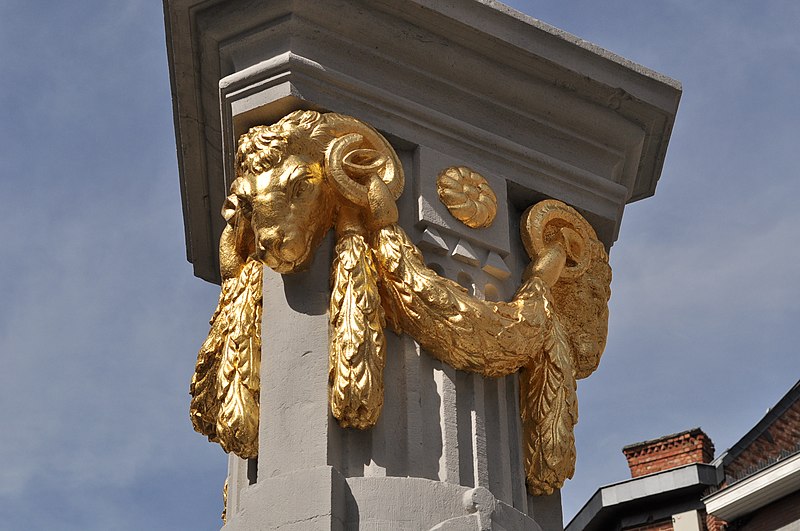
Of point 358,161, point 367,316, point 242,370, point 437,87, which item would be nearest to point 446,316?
point 367,316

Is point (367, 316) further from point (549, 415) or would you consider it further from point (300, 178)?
point (549, 415)

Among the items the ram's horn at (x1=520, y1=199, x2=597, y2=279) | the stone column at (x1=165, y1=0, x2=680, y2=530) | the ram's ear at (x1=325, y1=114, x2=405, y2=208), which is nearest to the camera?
the stone column at (x1=165, y1=0, x2=680, y2=530)

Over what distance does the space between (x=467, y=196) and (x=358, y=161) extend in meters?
0.63

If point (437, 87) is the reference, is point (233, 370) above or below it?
below

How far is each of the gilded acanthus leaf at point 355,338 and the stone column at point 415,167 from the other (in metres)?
0.08

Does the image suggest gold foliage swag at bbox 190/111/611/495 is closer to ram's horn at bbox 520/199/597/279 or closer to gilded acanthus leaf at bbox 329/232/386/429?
gilded acanthus leaf at bbox 329/232/386/429

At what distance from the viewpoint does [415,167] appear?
837 centimetres

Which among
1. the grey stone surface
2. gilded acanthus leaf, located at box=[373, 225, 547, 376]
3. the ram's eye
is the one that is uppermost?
the grey stone surface

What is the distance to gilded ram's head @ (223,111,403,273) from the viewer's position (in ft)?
25.7

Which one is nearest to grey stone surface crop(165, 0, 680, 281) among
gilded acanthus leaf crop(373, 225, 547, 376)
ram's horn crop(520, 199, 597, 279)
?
ram's horn crop(520, 199, 597, 279)

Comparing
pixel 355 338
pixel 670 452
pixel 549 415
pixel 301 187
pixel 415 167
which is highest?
pixel 670 452

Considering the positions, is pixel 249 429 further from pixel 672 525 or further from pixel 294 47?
pixel 672 525

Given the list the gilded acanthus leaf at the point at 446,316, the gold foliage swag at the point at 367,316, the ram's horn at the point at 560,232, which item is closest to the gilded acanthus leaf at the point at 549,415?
the gold foliage swag at the point at 367,316

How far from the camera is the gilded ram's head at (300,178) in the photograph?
7.83 metres
